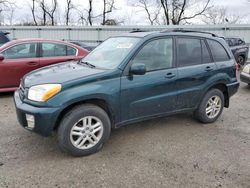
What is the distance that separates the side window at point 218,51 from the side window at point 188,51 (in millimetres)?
317

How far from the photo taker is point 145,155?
151 inches

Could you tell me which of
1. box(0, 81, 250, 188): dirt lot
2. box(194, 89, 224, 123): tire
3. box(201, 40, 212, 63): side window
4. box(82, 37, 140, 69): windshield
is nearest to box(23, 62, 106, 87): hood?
box(82, 37, 140, 69): windshield

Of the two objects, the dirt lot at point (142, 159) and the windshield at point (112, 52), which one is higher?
the windshield at point (112, 52)

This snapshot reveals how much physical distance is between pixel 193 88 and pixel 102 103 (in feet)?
5.61

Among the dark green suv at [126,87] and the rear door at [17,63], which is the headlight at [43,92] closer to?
the dark green suv at [126,87]

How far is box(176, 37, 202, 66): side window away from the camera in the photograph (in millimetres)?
4562

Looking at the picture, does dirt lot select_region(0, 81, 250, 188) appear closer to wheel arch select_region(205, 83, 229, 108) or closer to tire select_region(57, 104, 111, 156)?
tire select_region(57, 104, 111, 156)

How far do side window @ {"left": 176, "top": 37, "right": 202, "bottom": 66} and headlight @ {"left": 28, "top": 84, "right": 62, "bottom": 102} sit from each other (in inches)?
82.0

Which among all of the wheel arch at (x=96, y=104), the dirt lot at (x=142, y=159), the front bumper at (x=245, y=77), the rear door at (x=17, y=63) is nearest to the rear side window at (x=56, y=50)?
the rear door at (x=17, y=63)

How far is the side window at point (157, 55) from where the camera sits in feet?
13.7

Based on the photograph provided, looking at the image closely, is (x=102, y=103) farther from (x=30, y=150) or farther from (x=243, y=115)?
(x=243, y=115)

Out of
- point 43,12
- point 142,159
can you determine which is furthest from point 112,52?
point 43,12

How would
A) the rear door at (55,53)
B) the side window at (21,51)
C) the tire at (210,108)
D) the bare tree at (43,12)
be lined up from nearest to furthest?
the tire at (210,108)
the side window at (21,51)
the rear door at (55,53)
the bare tree at (43,12)

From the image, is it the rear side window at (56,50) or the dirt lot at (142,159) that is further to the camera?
the rear side window at (56,50)
